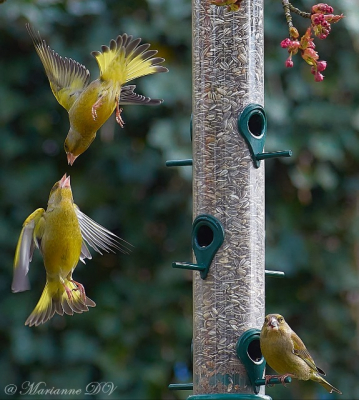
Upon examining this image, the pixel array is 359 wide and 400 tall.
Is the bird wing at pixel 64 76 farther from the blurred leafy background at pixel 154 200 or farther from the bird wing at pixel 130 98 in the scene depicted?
the blurred leafy background at pixel 154 200

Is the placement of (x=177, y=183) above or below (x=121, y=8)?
below

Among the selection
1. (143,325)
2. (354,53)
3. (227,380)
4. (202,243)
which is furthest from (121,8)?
(227,380)

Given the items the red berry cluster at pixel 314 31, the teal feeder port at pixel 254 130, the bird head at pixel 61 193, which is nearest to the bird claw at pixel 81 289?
the bird head at pixel 61 193

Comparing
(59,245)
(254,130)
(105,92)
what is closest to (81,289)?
(59,245)

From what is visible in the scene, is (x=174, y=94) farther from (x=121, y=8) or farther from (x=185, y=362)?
(x=185, y=362)

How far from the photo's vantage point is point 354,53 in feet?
24.1

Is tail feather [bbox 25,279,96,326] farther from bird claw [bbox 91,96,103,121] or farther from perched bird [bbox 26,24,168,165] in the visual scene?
bird claw [bbox 91,96,103,121]

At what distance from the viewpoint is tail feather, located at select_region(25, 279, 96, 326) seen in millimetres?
5738

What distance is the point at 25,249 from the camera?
550 centimetres

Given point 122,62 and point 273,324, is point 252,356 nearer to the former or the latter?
point 273,324

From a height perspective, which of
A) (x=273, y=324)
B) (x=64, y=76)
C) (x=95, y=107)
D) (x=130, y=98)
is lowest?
(x=273, y=324)

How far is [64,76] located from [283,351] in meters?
1.93

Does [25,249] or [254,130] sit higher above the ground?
[254,130]

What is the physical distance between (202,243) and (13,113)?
94.5 inches
